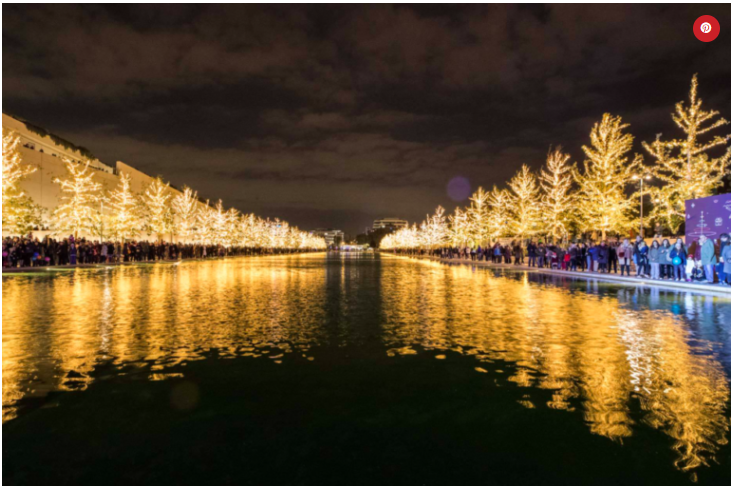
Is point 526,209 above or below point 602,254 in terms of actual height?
above

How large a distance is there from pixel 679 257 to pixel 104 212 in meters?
63.0

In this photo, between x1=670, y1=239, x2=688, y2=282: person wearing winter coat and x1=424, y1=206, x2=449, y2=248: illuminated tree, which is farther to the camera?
x1=424, y1=206, x2=449, y2=248: illuminated tree

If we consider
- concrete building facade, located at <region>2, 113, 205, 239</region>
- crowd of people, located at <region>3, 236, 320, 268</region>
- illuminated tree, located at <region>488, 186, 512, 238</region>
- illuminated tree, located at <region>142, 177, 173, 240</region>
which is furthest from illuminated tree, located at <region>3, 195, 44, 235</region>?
illuminated tree, located at <region>488, 186, 512, 238</region>

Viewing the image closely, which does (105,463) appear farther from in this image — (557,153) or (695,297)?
(557,153)

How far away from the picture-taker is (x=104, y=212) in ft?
225

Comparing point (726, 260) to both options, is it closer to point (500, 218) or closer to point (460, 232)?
point (500, 218)

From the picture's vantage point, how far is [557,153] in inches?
2212

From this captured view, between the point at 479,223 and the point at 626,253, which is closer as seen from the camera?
the point at 626,253

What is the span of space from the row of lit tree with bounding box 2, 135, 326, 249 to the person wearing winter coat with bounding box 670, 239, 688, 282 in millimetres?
38406

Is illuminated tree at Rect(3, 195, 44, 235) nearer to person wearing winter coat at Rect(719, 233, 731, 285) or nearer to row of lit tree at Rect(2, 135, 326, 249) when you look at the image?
row of lit tree at Rect(2, 135, 326, 249)

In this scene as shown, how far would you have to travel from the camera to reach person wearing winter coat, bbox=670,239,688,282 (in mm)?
24891

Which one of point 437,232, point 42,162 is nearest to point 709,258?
point 42,162

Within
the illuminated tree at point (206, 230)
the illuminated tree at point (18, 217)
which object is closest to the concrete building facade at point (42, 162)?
the illuminated tree at point (18, 217)

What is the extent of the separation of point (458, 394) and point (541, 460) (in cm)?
193
